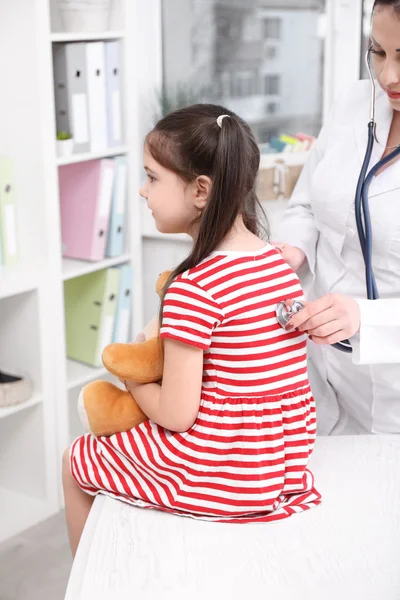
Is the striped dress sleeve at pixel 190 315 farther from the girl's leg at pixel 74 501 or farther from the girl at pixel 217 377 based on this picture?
the girl's leg at pixel 74 501

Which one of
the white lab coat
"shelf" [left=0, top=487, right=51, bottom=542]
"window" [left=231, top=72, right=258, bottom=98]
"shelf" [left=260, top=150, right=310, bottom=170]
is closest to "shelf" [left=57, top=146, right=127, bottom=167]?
"shelf" [left=260, top=150, right=310, bottom=170]

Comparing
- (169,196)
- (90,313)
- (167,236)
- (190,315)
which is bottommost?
(90,313)

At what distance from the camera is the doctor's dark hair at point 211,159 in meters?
1.18

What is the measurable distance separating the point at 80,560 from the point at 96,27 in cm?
168

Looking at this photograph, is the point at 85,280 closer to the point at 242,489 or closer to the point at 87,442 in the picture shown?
the point at 87,442

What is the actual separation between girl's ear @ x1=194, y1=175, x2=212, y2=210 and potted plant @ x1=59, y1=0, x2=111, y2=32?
1.26m

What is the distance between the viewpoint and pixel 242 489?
1.13 meters

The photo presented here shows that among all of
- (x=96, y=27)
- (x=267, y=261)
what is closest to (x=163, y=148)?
(x=267, y=261)

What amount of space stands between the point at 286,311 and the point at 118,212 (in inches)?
53.9

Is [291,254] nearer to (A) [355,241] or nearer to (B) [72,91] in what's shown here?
(A) [355,241]

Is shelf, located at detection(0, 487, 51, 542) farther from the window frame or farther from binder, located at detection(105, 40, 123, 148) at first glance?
the window frame

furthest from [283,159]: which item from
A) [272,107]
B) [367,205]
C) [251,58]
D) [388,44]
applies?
[388,44]

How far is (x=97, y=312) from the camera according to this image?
250 centimetres

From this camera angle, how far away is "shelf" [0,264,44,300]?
210 centimetres
